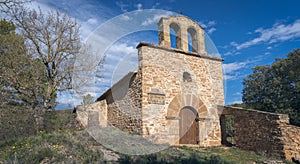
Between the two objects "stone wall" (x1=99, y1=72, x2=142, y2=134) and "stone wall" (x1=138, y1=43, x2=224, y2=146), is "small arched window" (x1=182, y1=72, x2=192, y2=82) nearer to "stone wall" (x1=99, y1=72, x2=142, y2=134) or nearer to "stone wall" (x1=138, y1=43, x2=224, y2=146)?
"stone wall" (x1=138, y1=43, x2=224, y2=146)

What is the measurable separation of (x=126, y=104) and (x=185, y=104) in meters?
2.68

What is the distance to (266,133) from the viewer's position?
816cm

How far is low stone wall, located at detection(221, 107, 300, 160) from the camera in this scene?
755cm

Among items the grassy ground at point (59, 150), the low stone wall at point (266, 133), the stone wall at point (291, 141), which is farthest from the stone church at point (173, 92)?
the stone wall at point (291, 141)

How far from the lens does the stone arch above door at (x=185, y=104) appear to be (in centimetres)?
834

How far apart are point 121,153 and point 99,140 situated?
64.2 inches

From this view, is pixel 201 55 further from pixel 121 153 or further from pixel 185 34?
pixel 121 153

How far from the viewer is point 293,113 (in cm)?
1327

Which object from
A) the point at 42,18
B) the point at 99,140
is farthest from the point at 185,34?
the point at 42,18

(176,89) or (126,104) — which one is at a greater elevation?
(176,89)

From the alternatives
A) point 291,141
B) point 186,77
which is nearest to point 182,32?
point 186,77

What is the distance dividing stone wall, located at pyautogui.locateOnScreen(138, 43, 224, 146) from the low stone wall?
41.4 inches

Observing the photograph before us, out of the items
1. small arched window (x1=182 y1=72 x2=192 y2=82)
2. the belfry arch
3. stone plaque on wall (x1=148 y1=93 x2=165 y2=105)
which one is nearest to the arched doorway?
stone plaque on wall (x1=148 y1=93 x2=165 y2=105)

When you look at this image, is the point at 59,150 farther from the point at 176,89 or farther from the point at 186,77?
the point at 186,77
